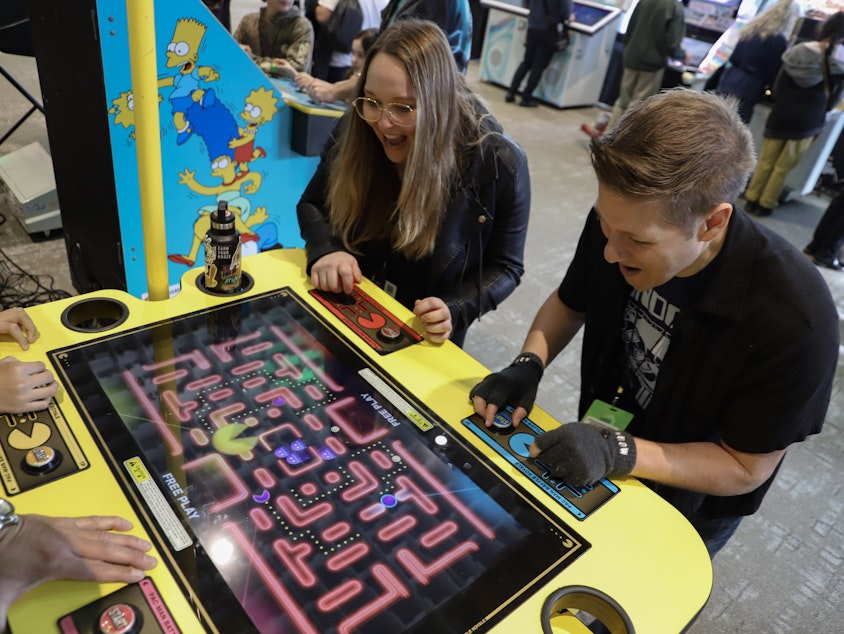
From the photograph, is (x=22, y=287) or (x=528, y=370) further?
(x=22, y=287)

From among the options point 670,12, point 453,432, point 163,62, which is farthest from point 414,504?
point 670,12

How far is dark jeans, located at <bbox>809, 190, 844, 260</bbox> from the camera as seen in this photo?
12.7 ft

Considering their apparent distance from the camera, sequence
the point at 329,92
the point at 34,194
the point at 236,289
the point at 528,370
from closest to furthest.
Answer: the point at 528,370 → the point at 236,289 → the point at 329,92 → the point at 34,194

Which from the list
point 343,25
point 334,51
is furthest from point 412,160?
point 334,51

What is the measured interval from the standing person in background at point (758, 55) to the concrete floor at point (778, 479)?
38.2 inches

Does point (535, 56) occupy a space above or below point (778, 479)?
above

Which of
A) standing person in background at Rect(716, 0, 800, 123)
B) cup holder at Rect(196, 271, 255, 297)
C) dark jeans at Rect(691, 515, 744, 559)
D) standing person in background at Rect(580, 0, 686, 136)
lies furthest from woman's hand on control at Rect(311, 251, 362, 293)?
standing person in background at Rect(580, 0, 686, 136)

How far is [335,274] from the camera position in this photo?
55.2 inches

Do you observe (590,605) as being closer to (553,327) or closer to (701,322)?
(701,322)

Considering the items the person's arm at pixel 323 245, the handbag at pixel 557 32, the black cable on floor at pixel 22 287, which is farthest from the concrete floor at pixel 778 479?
the handbag at pixel 557 32

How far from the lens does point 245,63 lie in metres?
2.24

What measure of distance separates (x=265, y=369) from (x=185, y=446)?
0.23m

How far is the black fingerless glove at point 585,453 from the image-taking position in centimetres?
99

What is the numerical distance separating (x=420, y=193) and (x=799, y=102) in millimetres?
3928
